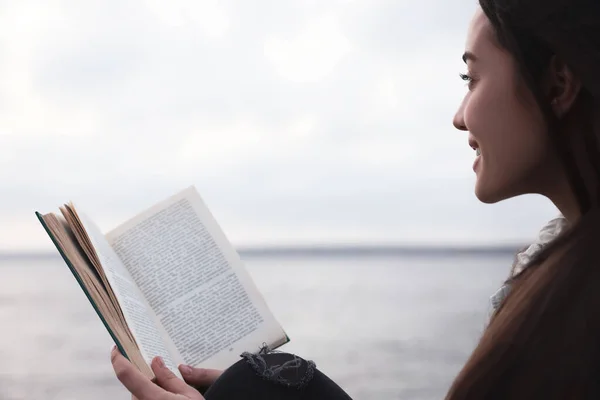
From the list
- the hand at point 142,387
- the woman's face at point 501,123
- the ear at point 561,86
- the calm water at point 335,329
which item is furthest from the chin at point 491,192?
the calm water at point 335,329

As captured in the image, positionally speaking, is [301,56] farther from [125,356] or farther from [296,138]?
[125,356]

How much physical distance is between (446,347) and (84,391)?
1.36m

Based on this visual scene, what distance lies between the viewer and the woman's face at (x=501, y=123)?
65 cm

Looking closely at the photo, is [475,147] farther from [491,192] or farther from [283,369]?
[283,369]

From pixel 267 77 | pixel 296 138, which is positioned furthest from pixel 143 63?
pixel 296 138

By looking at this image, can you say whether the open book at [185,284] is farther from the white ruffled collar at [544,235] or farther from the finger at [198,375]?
the white ruffled collar at [544,235]

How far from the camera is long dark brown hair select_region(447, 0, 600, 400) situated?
545 millimetres

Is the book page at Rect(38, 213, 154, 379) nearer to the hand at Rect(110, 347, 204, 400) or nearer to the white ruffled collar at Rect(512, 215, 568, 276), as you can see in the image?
the hand at Rect(110, 347, 204, 400)

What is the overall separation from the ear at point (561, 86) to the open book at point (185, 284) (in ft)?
1.75

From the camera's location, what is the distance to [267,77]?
19.5ft

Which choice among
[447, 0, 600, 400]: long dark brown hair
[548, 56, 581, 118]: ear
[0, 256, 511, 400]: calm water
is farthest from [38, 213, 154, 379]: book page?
[0, 256, 511, 400]: calm water

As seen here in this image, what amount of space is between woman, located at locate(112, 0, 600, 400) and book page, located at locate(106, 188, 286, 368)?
0.42 meters

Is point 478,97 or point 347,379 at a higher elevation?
point 478,97

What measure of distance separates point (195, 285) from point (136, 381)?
229mm
